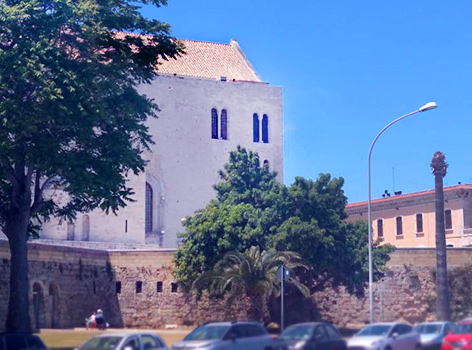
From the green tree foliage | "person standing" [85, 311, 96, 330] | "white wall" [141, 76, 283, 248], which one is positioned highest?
"white wall" [141, 76, 283, 248]

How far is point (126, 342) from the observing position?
68.9 ft

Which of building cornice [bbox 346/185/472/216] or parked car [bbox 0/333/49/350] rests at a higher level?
building cornice [bbox 346/185/472/216]

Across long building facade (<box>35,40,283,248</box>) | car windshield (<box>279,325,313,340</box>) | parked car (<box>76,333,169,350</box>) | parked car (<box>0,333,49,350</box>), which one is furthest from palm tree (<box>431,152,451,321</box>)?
long building facade (<box>35,40,283,248</box>)

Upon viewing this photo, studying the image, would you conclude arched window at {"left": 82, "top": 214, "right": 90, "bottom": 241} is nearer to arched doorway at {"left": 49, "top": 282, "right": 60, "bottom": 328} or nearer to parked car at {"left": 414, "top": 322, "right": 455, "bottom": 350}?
arched doorway at {"left": 49, "top": 282, "right": 60, "bottom": 328}

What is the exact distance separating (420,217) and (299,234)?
33874 millimetres

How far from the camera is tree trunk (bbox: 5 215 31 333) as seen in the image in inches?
1356

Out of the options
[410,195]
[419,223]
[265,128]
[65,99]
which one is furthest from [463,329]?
[265,128]

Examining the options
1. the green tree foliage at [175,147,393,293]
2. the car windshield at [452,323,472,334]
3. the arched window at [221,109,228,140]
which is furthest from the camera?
the arched window at [221,109,228,140]

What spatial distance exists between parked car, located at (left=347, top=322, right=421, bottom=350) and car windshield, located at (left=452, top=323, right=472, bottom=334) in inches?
56.8

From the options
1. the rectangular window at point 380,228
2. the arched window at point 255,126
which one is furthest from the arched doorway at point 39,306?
the rectangular window at point 380,228

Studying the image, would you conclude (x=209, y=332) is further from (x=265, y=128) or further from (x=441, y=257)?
(x=265, y=128)

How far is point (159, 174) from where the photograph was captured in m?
78.0

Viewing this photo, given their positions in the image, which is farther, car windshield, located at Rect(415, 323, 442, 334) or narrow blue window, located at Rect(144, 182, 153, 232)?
narrow blue window, located at Rect(144, 182, 153, 232)

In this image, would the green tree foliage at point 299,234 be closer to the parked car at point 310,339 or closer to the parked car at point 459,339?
the parked car at point 459,339
